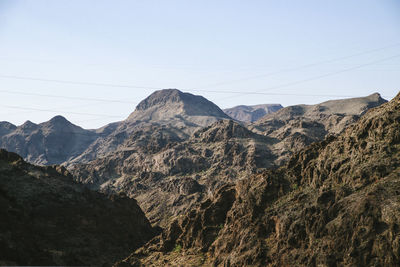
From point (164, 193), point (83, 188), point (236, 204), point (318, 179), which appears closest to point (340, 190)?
point (318, 179)

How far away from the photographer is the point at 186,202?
111 meters

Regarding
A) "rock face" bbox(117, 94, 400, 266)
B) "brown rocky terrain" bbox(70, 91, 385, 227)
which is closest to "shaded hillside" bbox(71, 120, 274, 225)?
"brown rocky terrain" bbox(70, 91, 385, 227)

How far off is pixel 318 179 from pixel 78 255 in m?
37.0

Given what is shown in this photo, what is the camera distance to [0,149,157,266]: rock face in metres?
54.8

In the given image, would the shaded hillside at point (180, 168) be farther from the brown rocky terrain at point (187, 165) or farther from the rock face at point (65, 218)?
the rock face at point (65, 218)

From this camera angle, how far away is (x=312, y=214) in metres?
42.0

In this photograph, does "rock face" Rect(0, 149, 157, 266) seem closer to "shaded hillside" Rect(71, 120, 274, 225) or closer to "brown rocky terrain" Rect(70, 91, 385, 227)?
"brown rocky terrain" Rect(70, 91, 385, 227)

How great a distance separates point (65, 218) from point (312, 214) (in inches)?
1792

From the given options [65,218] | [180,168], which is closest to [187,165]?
[180,168]

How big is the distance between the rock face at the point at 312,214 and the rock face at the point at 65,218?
29.4ft

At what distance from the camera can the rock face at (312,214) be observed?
36.2 meters

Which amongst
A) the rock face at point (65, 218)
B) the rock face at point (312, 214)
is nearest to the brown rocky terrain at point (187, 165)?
the rock face at point (65, 218)

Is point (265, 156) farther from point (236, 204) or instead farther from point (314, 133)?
point (236, 204)

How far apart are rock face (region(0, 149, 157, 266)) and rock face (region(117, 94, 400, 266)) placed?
8.96m
